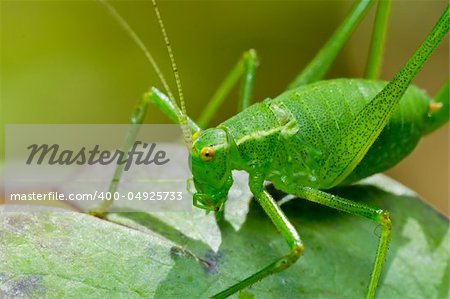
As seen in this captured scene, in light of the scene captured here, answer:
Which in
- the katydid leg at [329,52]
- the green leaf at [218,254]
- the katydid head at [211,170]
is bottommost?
the green leaf at [218,254]

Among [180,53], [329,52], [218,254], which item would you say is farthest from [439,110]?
[180,53]

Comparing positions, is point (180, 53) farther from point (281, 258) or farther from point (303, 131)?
point (281, 258)

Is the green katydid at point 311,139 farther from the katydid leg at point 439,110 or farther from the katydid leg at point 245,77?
the katydid leg at point 245,77

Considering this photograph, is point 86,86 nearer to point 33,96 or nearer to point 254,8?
point 33,96

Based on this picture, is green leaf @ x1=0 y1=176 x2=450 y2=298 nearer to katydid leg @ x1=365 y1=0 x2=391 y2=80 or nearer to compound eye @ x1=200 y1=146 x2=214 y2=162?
compound eye @ x1=200 y1=146 x2=214 y2=162

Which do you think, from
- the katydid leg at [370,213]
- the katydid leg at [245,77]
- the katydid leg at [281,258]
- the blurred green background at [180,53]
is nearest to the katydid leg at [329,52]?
the katydid leg at [245,77]

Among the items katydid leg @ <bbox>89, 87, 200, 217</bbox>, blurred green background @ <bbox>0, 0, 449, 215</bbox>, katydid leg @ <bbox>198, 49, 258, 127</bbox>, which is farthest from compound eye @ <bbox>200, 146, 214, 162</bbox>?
blurred green background @ <bbox>0, 0, 449, 215</bbox>
